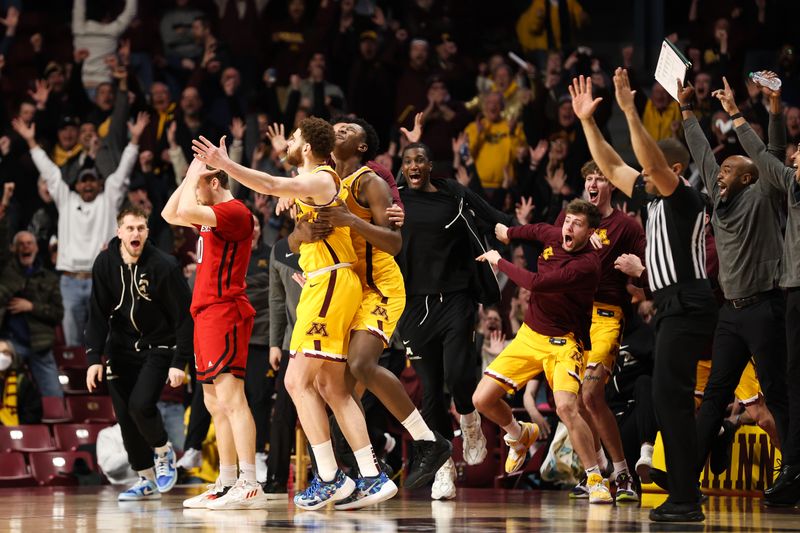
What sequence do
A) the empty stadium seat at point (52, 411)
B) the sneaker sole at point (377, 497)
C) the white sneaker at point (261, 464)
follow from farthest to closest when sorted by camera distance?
1. the empty stadium seat at point (52, 411)
2. the white sneaker at point (261, 464)
3. the sneaker sole at point (377, 497)

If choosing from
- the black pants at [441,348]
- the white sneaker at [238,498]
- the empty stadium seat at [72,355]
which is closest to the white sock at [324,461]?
the white sneaker at [238,498]

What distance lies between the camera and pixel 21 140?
15547mm

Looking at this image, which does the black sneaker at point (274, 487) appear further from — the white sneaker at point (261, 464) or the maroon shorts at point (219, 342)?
the maroon shorts at point (219, 342)

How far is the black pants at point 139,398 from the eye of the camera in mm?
9484

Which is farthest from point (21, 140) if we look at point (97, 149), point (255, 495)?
point (255, 495)

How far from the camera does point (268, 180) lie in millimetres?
7086

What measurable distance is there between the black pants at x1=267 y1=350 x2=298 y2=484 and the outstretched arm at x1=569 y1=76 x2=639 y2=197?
382cm

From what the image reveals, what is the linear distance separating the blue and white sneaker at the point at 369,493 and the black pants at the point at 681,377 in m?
1.64

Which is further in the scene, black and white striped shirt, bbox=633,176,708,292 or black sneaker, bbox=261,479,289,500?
black sneaker, bbox=261,479,289,500

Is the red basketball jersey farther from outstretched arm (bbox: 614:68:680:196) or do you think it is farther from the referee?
outstretched arm (bbox: 614:68:680:196)

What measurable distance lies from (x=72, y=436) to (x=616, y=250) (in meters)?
6.10

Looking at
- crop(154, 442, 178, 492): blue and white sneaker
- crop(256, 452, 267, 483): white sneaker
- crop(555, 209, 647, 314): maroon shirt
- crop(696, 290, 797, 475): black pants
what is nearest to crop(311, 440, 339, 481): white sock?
crop(696, 290, 797, 475): black pants

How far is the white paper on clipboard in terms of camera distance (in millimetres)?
6824

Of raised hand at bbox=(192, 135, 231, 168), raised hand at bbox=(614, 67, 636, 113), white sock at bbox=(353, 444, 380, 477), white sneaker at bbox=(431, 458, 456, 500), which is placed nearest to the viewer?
Result: raised hand at bbox=(614, 67, 636, 113)
